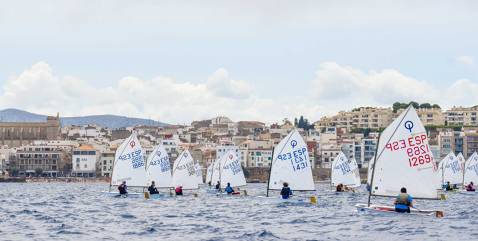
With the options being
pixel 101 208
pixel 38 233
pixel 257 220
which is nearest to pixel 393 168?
pixel 257 220

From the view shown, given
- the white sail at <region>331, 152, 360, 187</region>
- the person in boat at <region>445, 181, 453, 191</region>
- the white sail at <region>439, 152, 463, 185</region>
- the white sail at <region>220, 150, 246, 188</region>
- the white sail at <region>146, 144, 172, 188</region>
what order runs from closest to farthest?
the white sail at <region>146, 144, 172, 188</region> < the white sail at <region>220, 150, 246, 188</region> < the white sail at <region>331, 152, 360, 187</region> < the person in boat at <region>445, 181, 453, 191</region> < the white sail at <region>439, 152, 463, 185</region>

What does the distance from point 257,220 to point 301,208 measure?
9473mm

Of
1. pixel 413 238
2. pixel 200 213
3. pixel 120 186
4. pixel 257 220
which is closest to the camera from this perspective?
pixel 413 238

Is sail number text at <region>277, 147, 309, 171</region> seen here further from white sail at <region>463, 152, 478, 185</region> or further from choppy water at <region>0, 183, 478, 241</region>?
white sail at <region>463, 152, 478, 185</region>

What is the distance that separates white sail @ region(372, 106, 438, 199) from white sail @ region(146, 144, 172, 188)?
112 ft

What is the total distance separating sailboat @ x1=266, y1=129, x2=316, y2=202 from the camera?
216 ft

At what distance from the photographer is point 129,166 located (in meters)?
78.8

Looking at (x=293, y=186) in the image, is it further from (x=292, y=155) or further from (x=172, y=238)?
(x=172, y=238)

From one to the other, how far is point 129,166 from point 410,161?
3191 cm

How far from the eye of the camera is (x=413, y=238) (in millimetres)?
42719

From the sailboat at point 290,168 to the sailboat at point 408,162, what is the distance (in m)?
15.5

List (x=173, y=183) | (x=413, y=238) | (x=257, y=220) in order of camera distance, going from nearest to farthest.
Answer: (x=413, y=238)
(x=257, y=220)
(x=173, y=183)

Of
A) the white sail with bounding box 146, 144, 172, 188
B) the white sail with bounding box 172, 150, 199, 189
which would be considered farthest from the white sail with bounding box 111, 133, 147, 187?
the white sail with bounding box 172, 150, 199, 189

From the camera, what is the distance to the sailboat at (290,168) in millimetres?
65875
